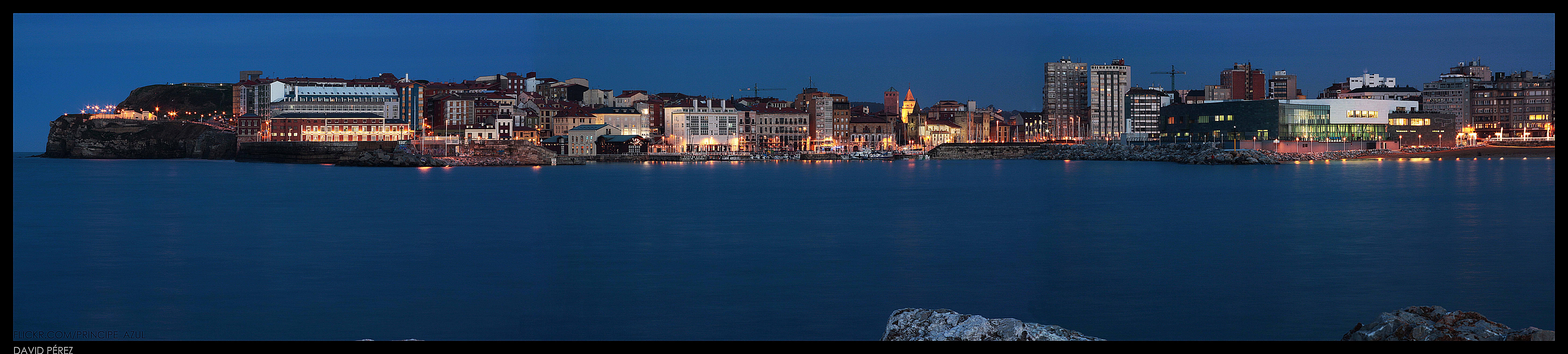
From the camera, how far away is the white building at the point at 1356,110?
205 ft

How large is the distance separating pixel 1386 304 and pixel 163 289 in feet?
30.7

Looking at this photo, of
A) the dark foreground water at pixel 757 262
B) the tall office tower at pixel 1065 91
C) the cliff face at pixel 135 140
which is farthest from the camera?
the tall office tower at pixel 1065 91

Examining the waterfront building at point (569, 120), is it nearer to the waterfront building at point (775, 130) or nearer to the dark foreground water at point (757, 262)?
the waterfront building at point (775, 130)

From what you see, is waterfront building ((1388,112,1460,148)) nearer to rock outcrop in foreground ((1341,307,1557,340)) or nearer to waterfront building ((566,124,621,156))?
waterfront building ((566,124,621,156))

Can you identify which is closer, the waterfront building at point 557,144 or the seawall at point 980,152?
the waterfront building at point 557,144

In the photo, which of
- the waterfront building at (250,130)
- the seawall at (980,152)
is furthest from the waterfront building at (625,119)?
the seawall at (980,152)

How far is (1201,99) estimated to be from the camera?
97625 mm

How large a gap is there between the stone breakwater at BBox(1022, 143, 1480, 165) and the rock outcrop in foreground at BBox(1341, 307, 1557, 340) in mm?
45498

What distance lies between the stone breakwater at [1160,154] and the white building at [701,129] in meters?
20.1

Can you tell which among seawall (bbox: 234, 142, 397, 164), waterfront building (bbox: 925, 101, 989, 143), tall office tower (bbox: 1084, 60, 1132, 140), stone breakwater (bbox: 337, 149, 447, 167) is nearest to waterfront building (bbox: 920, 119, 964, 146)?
waterfront building (bbox: 925, 101, 989, 143)

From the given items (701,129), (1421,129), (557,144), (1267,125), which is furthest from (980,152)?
(557,144)

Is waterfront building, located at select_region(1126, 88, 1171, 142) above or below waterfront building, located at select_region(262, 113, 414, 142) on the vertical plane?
above

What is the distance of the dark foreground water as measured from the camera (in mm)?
7367

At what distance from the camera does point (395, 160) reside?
156 feet
